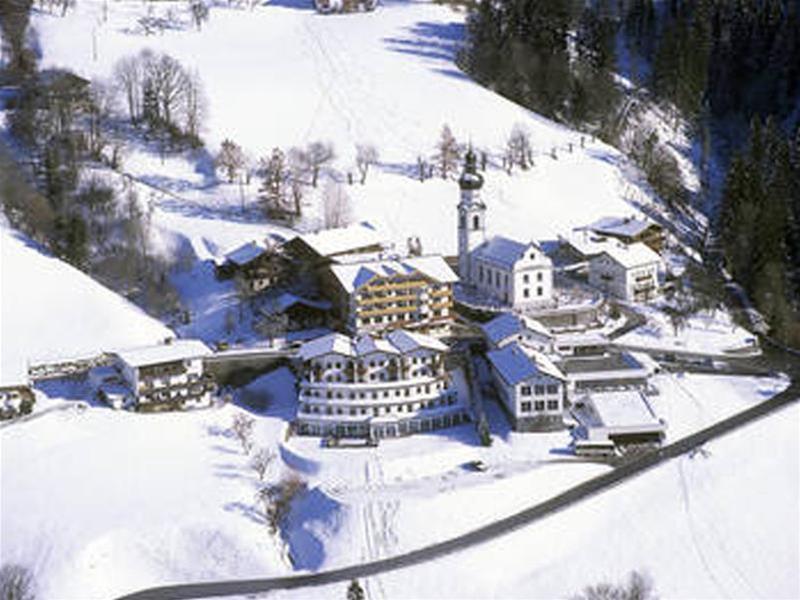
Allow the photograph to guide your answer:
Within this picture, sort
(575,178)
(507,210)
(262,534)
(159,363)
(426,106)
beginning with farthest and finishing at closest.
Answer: (426,106), (575,178), (507,210), (159,363), (262,534)

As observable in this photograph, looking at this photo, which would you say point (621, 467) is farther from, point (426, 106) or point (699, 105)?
point (699, 105)

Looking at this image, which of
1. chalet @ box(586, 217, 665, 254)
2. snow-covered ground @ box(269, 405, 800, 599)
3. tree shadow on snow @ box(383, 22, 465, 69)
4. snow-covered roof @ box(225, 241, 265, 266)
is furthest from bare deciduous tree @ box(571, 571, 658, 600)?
tree shadow on snow @ box(383, 22, 465, 69)

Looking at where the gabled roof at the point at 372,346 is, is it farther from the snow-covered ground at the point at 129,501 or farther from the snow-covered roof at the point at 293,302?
the snow-covered roof at the point at 293,302

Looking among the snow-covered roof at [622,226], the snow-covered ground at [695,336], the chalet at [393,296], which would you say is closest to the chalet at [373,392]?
the chalet at [393,296]

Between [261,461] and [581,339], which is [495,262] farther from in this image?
[261,461]

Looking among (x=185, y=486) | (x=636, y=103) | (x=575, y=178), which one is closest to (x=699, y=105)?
(x=636, y=103)

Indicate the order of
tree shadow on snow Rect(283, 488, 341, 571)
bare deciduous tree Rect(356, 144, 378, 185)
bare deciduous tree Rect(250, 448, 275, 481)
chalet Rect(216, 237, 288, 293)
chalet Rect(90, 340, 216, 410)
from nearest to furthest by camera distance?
tree shadow on snow Rect(283, 488, 341, 571), bare deciduous tree Rect(250, 448, 275, 481), chalet Rect(90, 340, 216, 410), chalet Rect(216, 237, 288, 293), bare deciduous tree Rect(356, 144, 378, 185)

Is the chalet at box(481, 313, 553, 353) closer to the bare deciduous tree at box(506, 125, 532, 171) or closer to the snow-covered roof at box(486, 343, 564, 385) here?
the snow-covered roof at box(486, 343, 564, 385)
